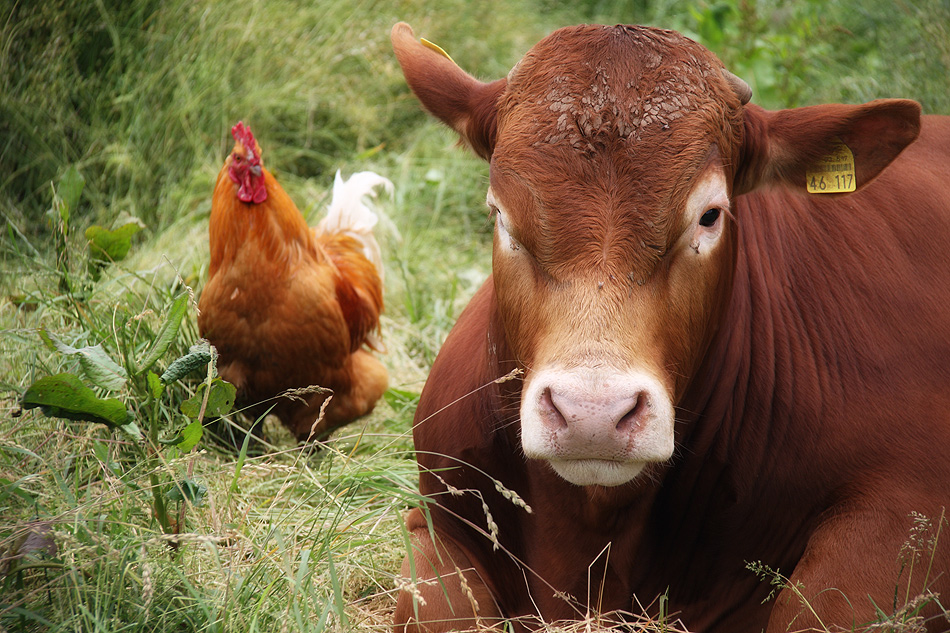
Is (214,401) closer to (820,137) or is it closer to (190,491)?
(190,491)

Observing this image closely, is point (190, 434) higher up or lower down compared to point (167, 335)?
lower down

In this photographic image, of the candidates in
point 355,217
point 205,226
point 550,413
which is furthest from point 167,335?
point 205,226

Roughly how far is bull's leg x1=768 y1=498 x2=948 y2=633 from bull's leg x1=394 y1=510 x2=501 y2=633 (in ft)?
2.65

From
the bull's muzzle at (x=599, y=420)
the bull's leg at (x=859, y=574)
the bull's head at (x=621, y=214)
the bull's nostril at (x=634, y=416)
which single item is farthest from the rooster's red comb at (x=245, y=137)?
the bull's leg at (x=859, y=574)

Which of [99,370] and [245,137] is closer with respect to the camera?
[99,370]

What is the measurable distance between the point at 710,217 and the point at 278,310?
2.61 meters

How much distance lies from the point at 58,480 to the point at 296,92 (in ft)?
16.0

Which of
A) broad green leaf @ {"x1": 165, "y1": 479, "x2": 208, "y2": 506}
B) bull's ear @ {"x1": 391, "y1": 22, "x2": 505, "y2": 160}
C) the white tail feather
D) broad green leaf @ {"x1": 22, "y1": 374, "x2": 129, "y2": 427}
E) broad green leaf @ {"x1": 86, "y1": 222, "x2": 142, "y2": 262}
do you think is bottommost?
broad green leaf @ {"x1": 165, "y1": 479, "x2": 208, "y2": 506}

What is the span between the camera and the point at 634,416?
189 centimetres

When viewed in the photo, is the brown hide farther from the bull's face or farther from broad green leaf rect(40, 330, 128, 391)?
broad green leaf rect(40, 330, 128, 391)

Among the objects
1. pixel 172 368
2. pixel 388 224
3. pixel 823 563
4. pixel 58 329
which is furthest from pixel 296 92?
pixel 823 563

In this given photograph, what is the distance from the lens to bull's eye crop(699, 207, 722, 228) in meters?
2.19

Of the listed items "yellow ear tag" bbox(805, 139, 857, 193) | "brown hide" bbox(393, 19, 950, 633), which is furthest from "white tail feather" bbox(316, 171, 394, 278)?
"yellow ear tag" bbox(805, 139, 857, 193)

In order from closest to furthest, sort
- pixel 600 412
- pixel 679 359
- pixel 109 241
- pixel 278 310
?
1. pixel 600 412
2. pixel 679 359
3. pixel 109 241
4. pixel 278 310
